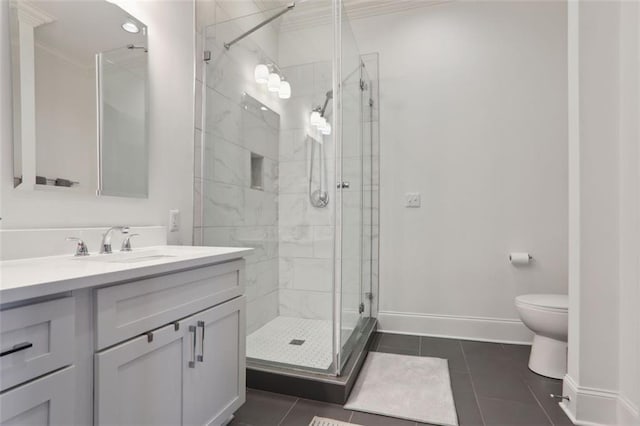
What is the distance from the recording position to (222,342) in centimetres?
130

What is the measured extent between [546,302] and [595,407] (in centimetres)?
61

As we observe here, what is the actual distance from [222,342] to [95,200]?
80 centimetres

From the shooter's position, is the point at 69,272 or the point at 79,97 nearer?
the point at 69,272

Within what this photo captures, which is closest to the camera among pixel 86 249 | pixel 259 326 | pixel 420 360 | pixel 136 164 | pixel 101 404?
pixel 101 404

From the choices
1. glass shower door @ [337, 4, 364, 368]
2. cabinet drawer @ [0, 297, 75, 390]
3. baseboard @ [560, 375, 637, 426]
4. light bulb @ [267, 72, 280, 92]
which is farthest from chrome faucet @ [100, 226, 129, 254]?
baseboard @ [560, 375, 637, 426]

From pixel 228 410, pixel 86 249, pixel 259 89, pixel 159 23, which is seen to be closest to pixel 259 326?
pixel 228 410

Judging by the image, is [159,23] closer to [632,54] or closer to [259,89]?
[259,89]

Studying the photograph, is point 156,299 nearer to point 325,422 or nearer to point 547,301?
point 325,422

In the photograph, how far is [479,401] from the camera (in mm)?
1645

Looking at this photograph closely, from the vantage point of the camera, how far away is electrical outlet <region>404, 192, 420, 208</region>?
2.63 metres

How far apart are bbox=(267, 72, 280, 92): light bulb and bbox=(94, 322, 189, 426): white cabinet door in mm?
2020

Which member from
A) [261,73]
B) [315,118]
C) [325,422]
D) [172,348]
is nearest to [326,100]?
[315,118]

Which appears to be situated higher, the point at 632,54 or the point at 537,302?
the point at 632,54

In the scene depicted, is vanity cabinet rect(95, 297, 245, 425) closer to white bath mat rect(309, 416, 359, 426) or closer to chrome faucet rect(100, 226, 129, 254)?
white bath mat rect(309, 416, 359, 426)
